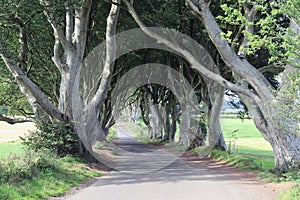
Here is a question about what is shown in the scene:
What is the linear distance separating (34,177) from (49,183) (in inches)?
17.9

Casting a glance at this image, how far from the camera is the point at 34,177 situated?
1110 centimetres

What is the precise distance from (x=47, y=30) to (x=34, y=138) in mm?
7543

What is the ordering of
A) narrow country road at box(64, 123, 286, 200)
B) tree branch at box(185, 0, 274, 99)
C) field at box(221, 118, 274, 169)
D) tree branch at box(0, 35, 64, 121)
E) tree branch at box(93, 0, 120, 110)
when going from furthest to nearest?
1. field at box(221, 118, 274, 169)
2. tree branch at box(93, 0, 120, 110)
3. tree branch at box(0, 35, 64, 121)
4. tree branch at box(185, 0, 274, 99)
5. narrow country road at box(64, 123, 286, 200)

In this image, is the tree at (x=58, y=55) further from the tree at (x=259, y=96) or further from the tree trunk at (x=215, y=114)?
the tree trunk at (x=215, y=114)

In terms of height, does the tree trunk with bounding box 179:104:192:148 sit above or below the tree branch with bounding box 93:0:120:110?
below

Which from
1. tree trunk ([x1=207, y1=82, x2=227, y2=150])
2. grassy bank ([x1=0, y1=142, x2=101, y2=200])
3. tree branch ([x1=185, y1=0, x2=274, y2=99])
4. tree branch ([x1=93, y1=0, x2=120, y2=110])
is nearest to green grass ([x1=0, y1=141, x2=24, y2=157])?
grassy bank ([x1=0, y1=142, x2=101, y2=200])

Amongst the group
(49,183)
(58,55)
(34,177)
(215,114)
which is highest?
(58,55)

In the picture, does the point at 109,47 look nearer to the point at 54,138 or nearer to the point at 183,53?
the point at 183,53

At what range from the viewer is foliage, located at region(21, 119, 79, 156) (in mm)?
16453

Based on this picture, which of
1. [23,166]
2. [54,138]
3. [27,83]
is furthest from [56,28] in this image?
[23,166]

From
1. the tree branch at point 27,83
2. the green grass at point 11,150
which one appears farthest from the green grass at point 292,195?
the tree branch at point 27,83

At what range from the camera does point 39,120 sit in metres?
17.1

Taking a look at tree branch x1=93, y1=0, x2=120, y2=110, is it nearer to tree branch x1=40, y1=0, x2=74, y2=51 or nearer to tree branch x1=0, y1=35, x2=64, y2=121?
tree branch x1=40, y1=0, x2=74, y2=51

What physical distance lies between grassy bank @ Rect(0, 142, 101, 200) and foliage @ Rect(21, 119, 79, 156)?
2.17 m
